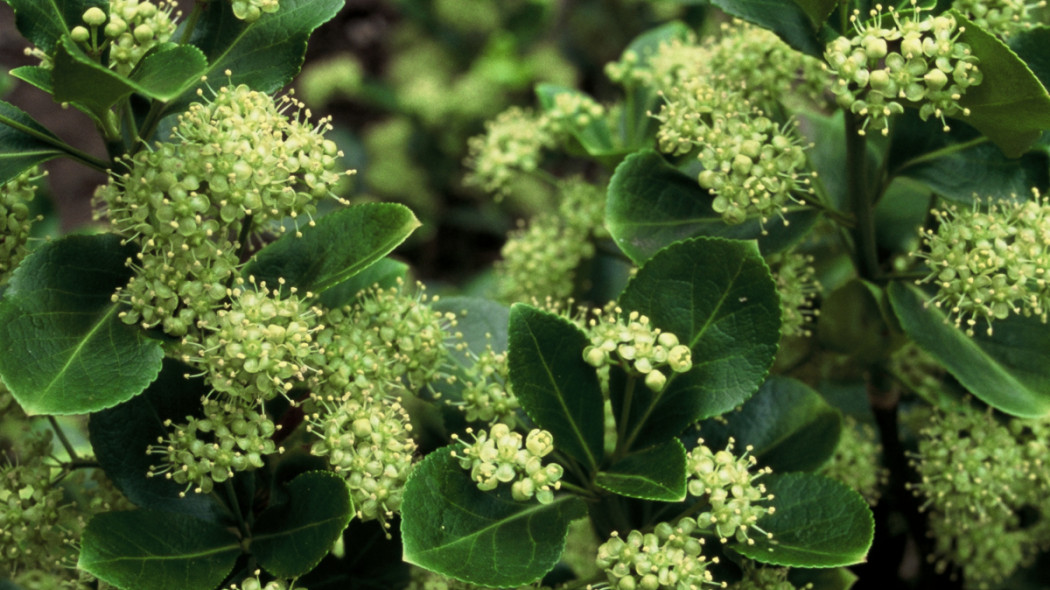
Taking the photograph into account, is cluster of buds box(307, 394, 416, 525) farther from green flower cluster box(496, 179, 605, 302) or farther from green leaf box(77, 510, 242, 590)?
green flower cluster box(496, 179, 605, 302)

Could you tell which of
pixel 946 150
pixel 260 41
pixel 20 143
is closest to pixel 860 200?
pixel 946 150

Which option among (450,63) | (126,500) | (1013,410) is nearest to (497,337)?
(126,500)

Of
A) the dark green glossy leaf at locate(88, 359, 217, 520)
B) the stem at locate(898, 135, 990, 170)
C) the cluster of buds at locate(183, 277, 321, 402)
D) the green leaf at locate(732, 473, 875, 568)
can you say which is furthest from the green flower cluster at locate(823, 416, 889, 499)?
the dark green glossy leaf at locate(88, 359, 217, 520)

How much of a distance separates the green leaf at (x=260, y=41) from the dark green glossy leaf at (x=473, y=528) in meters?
0.66

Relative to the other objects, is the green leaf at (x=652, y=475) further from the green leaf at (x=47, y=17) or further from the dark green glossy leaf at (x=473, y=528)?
the green leaf at (x=47, y=17)

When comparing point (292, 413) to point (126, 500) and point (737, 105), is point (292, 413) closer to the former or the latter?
point (126, 500)

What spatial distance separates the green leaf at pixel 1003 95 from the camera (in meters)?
1.51

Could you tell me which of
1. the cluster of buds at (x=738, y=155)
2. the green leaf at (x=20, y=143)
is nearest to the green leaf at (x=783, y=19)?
the cluster of buds at (x=738, y=155)

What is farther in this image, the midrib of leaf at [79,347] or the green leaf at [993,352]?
the green leaf at [993,352]

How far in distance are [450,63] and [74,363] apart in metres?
→ 3.70

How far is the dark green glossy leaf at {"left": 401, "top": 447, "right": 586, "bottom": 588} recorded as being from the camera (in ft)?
4.82

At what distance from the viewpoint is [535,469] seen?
1.52 m

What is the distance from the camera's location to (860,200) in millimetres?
1904

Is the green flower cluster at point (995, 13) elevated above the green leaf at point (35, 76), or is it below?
above
